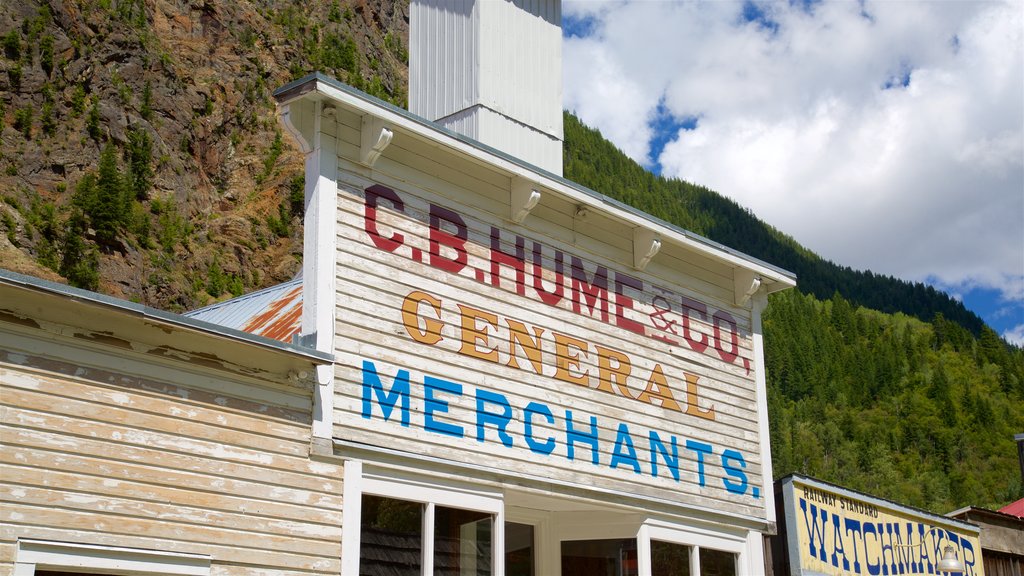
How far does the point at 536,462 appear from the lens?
36.3 feet

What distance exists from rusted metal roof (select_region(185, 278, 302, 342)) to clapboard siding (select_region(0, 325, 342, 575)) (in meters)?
1.63

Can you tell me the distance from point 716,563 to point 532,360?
3577 mm

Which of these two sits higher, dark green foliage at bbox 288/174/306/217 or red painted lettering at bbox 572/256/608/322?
dark green foliage at bbox 288/174/306/217

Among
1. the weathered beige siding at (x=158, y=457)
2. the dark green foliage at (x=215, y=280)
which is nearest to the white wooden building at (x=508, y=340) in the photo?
the weathered beige siding at (x=158, y=457)

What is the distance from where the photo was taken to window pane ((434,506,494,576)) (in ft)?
33.0

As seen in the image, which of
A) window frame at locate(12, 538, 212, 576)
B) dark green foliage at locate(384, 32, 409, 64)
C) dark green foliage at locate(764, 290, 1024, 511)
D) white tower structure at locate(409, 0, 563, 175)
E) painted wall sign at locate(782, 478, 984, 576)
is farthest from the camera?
dark green foliage at locate(384, 32, 409, 64)

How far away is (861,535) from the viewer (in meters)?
15.8

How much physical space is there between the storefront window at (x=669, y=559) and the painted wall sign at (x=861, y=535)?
2.41 meters

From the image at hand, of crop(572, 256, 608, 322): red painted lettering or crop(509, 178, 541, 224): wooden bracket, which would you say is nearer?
crop(509, 178, 541, 224): wooden bracket

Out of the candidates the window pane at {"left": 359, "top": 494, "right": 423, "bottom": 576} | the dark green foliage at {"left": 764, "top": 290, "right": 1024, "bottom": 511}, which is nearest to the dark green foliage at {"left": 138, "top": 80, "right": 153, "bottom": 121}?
the dark green foliage at {"left": 764, "top": 290, "right": 1024, "bottom": 511}

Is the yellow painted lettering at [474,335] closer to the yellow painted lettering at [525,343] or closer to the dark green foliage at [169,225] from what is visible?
the yellow painted lettering at [525,343]

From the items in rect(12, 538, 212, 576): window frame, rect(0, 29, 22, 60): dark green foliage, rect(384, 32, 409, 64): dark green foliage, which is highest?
rect(384, 32, 409, 64): dark green foliage

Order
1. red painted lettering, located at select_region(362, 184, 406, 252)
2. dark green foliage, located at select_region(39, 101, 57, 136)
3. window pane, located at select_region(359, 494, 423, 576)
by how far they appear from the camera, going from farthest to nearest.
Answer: dark green foliage, located at select_region(39, 101, 57, 136), red painted lettering, located at select_region(362, 184, 406, 252), window pane, located at select_region(359, 494, 423, 576)

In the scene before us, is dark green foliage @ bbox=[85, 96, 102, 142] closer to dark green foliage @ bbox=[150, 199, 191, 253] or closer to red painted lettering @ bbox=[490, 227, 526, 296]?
dark green foliage @ bbox=[150, 199, 191, 253]
